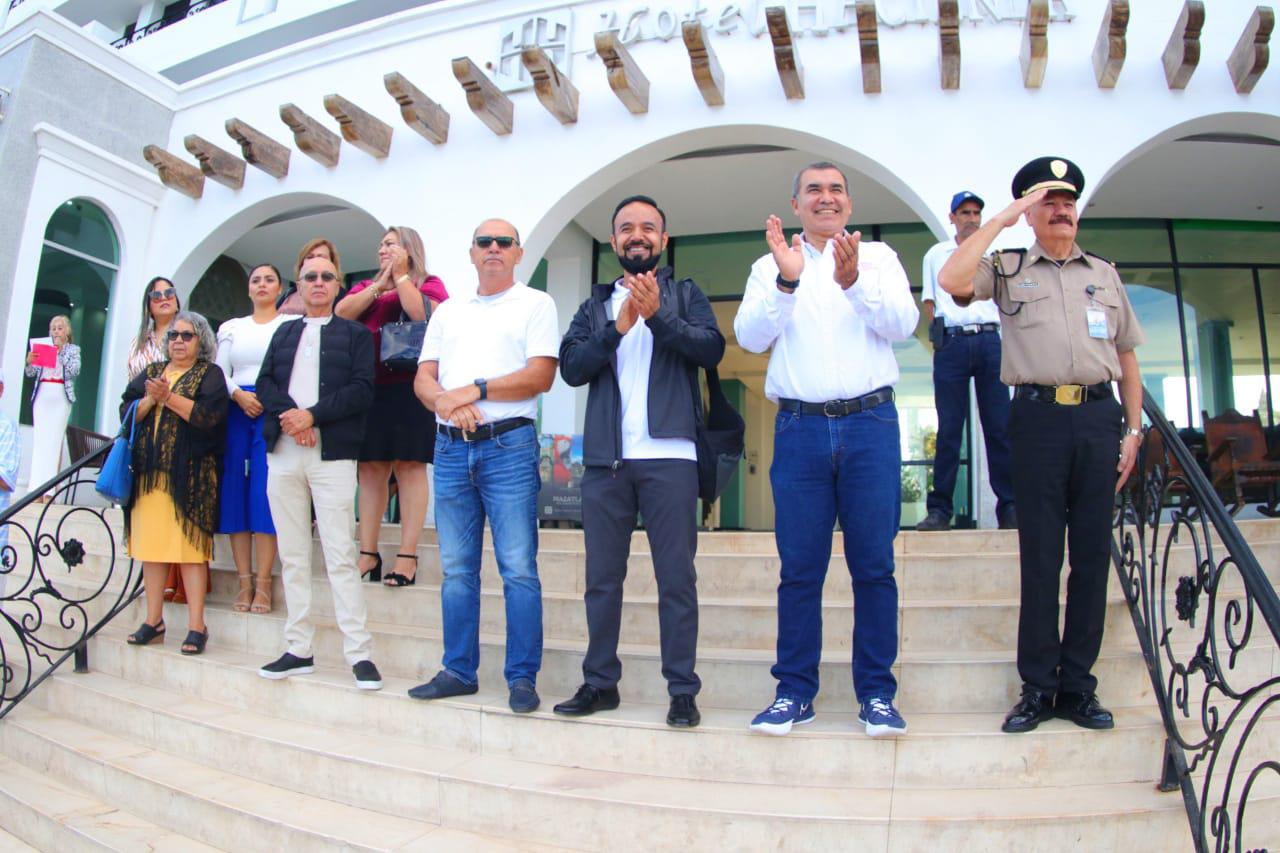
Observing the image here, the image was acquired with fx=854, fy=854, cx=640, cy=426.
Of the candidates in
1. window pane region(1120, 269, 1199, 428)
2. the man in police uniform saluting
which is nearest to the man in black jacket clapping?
the man in police uniform saluting

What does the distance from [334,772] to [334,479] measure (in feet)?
4.25

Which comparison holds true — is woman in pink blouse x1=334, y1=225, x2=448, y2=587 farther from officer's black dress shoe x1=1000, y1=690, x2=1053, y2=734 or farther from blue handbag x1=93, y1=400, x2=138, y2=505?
officer's black dress shoe x1=1000, y1=690, x2=1053, y2=734

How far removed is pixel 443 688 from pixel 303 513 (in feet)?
3.77

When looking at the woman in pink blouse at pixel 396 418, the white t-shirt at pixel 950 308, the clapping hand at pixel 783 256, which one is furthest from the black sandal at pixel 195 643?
the white t-shirt at pixel 950 308

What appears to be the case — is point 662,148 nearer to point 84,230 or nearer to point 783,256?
point 783,256

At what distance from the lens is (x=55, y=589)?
509cm

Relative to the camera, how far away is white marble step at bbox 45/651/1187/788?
9.44 feet

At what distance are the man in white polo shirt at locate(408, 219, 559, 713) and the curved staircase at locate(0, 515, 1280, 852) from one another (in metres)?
0.22

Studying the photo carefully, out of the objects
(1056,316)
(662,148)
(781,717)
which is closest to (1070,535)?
(1056,316)

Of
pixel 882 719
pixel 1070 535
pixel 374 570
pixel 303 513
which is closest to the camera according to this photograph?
pixel 882 719

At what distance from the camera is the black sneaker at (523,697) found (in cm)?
323

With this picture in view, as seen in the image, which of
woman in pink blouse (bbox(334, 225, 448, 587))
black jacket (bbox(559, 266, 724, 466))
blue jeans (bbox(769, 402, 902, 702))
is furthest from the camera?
woman in pink blouse (bbox(334, 225, 448, 587))

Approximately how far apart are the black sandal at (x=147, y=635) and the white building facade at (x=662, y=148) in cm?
393

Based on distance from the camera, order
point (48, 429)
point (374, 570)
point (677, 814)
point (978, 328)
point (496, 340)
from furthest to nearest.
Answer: point (48, 429)
point (978, 328)
point (374, 570)
point (496, 340)
point (677, 814)
